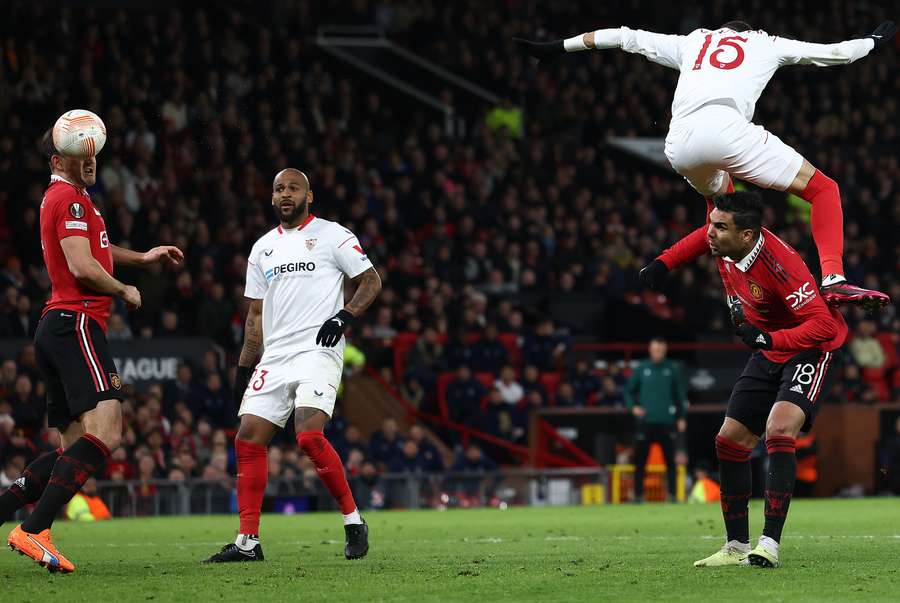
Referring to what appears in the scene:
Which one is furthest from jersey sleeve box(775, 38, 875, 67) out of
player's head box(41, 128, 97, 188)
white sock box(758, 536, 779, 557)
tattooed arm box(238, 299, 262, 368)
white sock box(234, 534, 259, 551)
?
white sock box(234, 534, 259, 551)

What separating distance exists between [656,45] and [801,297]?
1727 mm

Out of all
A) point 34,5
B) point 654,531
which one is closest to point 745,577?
point 654,531

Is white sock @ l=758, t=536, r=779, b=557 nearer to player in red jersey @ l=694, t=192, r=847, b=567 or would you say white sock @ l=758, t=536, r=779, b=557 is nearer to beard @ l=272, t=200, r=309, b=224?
player in red jersey @ l=694, t=192, r=847, b=567

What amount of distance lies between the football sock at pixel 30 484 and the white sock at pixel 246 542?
45.8 inches

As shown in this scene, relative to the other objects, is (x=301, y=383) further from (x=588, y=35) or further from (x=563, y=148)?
(x=563, y=148)

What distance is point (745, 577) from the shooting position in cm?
754

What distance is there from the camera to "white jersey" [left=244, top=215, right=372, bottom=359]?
31.0ft

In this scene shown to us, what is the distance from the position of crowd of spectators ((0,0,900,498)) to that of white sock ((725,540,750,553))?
10.2 metres

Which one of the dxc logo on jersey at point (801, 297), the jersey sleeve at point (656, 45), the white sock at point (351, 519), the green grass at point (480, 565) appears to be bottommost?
the green grass at point (480, 565)

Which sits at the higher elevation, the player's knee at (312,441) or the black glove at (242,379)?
the black glove at (242,379)

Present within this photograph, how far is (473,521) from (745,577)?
7.10 metres

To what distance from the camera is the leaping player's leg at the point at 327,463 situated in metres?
9.20

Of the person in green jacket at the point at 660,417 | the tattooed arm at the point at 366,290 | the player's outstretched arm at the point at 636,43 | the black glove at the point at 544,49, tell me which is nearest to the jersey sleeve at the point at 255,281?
the tattooed arm at the point at 366,290

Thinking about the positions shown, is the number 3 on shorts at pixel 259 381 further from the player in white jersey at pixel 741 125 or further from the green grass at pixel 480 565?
the player in white jersey at pixel 741 125
